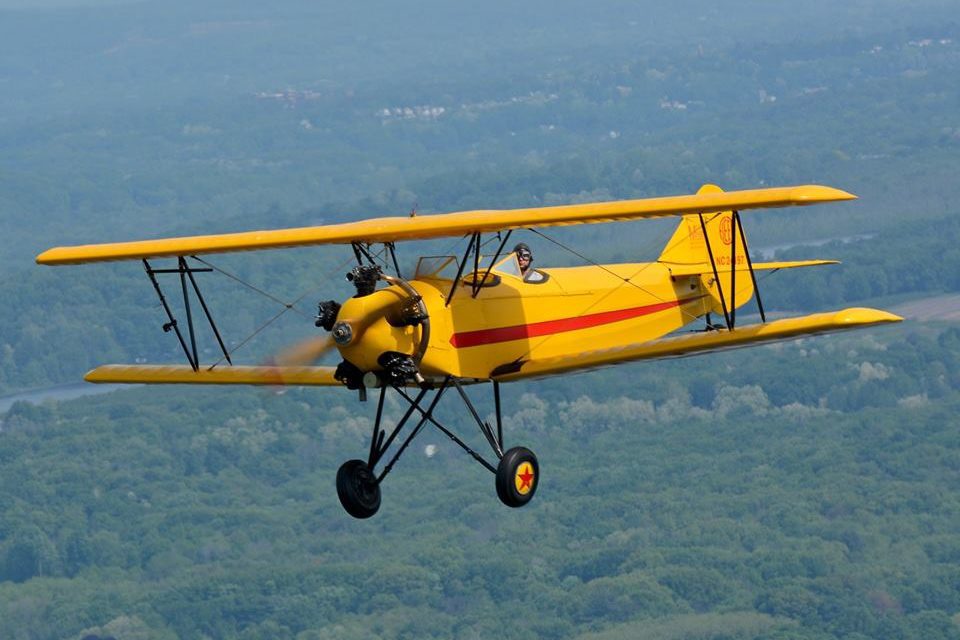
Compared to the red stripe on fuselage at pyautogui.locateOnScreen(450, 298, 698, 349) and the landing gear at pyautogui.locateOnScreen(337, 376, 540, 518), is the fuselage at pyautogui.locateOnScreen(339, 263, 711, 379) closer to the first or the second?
the red stripe on fuselage at pyautogui.locateOnScreen(450, 298, 698, 349)

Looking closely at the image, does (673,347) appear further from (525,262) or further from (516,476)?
(516,476)

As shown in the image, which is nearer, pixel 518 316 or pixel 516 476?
pixel 516 476

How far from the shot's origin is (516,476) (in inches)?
1117

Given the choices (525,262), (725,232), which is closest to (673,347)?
(525,262)

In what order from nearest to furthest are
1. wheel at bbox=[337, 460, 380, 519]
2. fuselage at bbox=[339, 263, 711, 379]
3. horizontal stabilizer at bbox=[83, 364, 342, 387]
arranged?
fuselage at bbox=[339, 263, 711, 379]
wheel at bbox=[337, 460, 380, 519]
horizontal stabilizer at bbox=[83, 364, 342, 387]

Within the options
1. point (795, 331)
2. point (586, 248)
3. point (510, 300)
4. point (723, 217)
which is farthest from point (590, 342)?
point (586, 248)

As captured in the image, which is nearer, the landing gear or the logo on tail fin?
the landing gear

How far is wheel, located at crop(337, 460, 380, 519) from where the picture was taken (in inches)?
1140

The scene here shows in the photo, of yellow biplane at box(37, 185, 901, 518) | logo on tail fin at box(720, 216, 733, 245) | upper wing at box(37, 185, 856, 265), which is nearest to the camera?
upper wing at box(37, 185, 856, 265)

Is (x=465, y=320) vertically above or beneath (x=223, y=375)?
above

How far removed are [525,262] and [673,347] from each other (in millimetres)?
2606

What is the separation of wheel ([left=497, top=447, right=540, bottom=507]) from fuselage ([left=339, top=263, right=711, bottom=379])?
4.42 ft

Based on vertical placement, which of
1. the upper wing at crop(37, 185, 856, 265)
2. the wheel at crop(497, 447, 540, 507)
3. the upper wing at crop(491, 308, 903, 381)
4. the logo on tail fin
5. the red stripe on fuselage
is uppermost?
the upper wing at crop(37, 185, 856, 265)

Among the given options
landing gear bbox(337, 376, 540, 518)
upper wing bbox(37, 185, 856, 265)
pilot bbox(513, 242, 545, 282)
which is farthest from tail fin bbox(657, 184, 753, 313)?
landing gear bbox(337, 376, 540, 518)
